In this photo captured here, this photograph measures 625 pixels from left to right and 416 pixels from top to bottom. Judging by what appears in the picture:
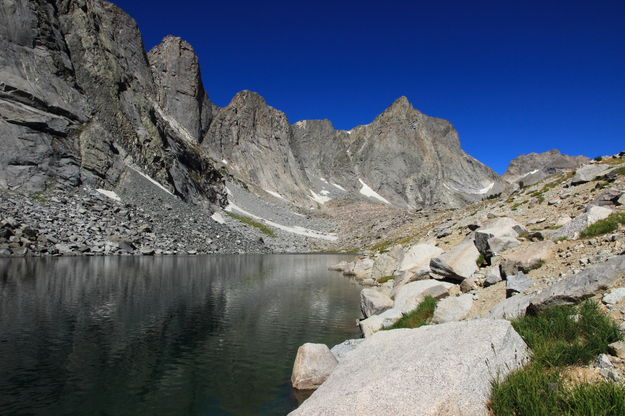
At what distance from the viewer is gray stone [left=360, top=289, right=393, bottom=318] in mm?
25114

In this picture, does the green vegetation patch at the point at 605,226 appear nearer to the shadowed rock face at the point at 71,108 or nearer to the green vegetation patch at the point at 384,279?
the green vegetation patch at the point at 384,279

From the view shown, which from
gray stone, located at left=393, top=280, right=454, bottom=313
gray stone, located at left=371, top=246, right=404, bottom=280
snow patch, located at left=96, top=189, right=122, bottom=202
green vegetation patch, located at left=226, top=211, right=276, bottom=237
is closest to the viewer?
gray stone, located at left=393, top=280, right=454, bottom=313

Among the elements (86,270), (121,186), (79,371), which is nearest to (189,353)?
(79,371)

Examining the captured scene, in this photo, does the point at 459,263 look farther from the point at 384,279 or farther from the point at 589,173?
the point at 384,279

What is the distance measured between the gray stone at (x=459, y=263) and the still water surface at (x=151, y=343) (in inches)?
269

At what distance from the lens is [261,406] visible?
14.1 m

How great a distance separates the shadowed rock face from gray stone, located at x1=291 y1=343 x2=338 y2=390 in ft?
301

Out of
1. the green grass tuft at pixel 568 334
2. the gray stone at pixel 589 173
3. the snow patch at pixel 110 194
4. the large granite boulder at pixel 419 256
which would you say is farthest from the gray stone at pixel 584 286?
the snow patch at pixel 110 194

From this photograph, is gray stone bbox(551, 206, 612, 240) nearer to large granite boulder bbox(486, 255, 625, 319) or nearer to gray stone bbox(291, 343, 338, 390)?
large granite boulder bbox(486, 255, 625, 319)

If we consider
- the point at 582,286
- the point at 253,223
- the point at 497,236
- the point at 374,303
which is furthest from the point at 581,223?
the point at 253,223

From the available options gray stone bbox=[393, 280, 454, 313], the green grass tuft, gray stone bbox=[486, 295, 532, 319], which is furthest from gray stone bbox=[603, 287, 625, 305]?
gray stone bbox=[393, 280, 454, 313]

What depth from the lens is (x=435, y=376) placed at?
29.6ft

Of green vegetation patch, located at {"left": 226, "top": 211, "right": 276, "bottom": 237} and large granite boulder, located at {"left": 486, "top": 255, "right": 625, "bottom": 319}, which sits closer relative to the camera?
large granite boulder, located at {"left": 486, "top": 255, "right": 625, "bottom": 319}

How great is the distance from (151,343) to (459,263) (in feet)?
57.1
